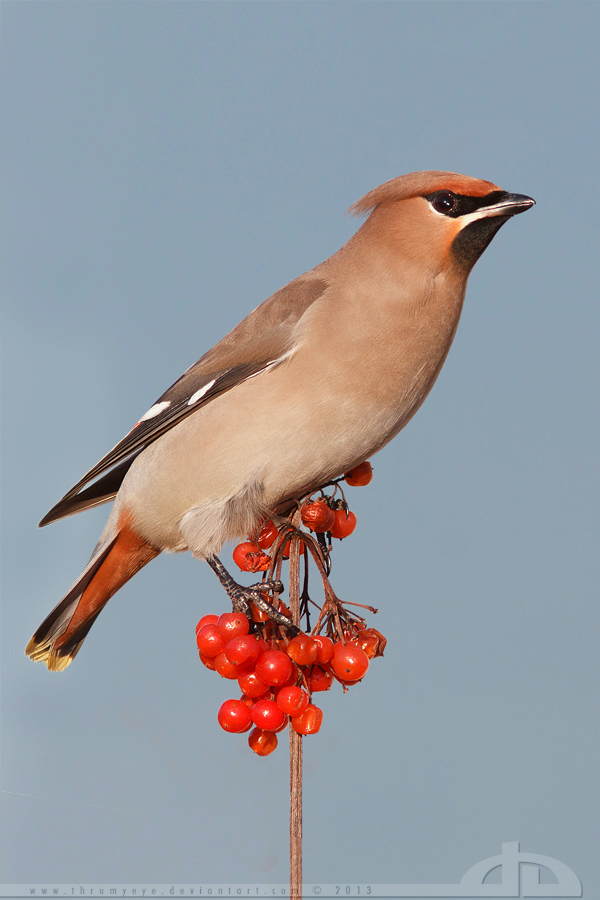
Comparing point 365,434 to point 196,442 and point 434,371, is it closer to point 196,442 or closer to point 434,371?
point 434,371

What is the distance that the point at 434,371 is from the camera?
287 centimetres

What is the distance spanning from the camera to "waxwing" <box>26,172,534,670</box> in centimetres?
274

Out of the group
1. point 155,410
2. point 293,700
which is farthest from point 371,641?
point 155,410

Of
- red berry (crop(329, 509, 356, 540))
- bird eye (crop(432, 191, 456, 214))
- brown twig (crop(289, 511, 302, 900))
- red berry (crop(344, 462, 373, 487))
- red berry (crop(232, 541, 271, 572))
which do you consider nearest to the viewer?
brown twig (crop(289, 511, 302, 900))

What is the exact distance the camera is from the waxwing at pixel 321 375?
2.74 m

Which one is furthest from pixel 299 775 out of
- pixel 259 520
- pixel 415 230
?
pixel 415 230

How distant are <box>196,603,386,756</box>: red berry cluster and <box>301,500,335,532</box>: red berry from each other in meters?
0.29

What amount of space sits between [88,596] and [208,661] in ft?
3.22

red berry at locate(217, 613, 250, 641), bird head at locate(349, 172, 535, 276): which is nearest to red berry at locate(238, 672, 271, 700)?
red berry at locate(217, 613, 250, 641)

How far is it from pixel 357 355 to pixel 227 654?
3.31ft

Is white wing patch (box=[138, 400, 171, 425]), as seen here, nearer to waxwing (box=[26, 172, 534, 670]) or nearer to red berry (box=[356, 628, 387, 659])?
waxwing (box=[26, 172, 534, 670])

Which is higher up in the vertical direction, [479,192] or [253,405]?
[479,192]

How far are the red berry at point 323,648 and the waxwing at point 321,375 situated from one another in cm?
38

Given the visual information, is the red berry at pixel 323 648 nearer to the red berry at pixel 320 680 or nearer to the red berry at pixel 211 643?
the red berry at pixel 320 680
